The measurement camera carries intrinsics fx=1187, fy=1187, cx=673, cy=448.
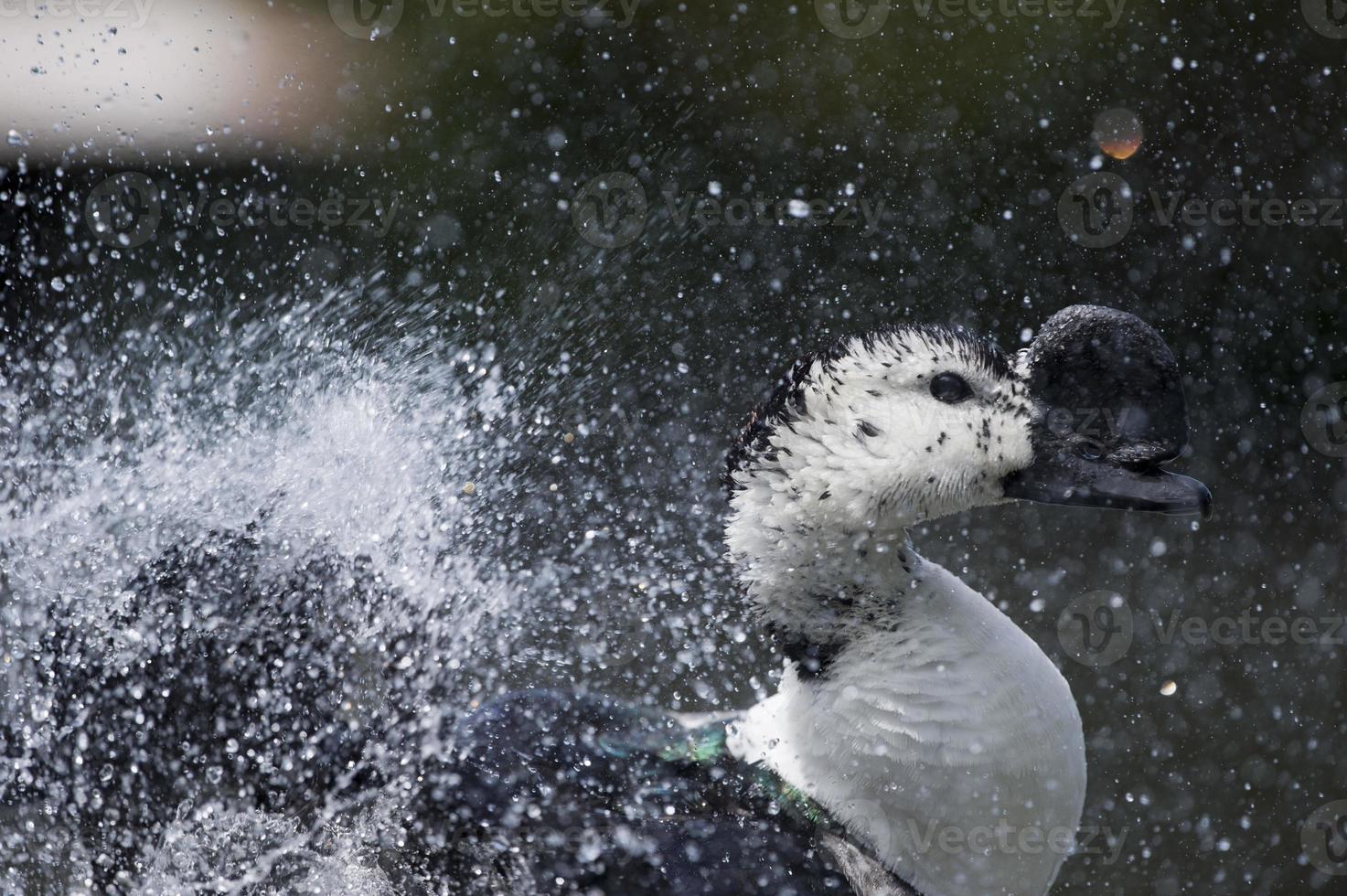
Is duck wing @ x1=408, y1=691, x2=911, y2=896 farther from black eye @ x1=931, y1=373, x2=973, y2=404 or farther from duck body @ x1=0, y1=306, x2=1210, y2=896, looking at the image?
black eye @ x1=931, y1=373, x2=973, y2=404

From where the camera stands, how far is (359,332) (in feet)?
9.12

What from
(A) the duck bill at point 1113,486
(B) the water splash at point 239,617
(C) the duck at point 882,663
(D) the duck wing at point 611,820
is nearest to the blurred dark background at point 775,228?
(B) the water splash at point 239,617

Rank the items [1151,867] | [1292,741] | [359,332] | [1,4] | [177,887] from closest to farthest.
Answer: [177,887] → [359,332] → [1151,867] → [1292,741] → [1,4]

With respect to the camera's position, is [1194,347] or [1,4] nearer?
[1,4]

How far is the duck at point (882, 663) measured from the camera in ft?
5.48

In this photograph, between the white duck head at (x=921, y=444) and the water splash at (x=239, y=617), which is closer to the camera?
the white duck head at (x=921, y=444)

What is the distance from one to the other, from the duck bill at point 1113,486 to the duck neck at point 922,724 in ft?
0.71

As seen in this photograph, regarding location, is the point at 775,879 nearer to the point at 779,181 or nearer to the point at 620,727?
the point at 620,727

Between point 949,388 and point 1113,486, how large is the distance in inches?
10.8

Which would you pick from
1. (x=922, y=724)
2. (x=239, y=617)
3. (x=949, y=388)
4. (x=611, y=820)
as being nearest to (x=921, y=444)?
(x=949, y=388)

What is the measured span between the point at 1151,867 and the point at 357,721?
247 cm

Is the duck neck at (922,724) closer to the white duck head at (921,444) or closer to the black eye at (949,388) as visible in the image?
the white duck head at (921,444)

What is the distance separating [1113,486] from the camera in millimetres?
1697

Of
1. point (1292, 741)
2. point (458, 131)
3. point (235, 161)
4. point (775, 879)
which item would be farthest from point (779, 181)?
point (775, 879)
